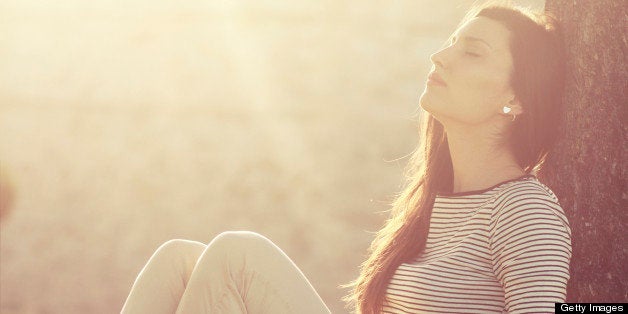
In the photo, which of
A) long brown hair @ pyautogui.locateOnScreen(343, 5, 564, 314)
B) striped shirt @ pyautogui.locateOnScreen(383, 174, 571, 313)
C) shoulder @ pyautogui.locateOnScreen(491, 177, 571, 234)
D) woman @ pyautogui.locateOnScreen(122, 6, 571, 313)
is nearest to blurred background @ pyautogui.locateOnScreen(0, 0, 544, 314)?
long brown hair @ pyautogui.locateOnScreen(343, 5, 564, 314)

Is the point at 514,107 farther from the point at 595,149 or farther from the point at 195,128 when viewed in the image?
the point at 195,128

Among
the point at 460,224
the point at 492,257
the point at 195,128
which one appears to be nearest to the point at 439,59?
the point at 460,224

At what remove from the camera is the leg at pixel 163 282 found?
8.08ft

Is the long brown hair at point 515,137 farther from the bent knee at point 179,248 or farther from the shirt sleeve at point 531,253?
the bent knee at point 179,248

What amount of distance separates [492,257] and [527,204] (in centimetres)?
19

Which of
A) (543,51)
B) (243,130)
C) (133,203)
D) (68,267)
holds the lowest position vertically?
(68,267)

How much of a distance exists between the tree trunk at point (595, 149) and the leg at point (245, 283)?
88cm

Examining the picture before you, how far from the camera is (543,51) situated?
263 centimetres

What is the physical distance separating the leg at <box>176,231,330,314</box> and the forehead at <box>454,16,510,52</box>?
0.95 meters

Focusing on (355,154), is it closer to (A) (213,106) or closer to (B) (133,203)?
(A) (213,106)

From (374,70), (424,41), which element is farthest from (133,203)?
(424,41)

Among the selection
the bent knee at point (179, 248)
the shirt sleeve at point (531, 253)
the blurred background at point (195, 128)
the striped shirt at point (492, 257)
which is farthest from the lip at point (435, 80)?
the blurred background at point (195, 128)

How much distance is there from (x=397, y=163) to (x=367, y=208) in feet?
2.55

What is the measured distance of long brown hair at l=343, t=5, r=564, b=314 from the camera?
2559mm
